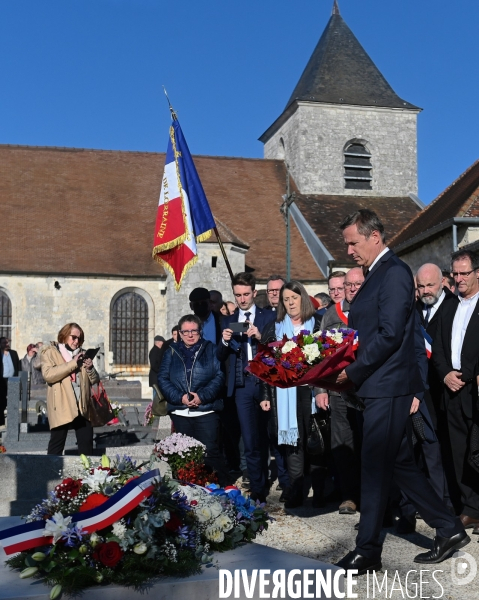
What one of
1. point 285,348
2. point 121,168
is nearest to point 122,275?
point 121,168

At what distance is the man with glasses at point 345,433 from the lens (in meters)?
6.55

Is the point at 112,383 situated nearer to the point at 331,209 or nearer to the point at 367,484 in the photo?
the point at 331,209

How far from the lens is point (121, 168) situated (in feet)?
111

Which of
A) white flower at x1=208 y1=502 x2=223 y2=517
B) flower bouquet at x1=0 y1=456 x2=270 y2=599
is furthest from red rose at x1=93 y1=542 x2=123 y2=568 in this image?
white flower at x1=208 y1=502 x2=223 y2=517

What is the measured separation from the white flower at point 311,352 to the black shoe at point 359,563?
117cm

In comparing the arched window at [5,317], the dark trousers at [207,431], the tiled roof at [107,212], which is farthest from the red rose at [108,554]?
the arched window at [5,317]

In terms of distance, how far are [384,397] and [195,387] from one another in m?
2.79

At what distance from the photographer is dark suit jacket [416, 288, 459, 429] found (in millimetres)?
6402

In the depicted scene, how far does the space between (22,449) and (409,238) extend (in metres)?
13.9

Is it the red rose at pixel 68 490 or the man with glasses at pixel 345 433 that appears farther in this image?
the man with glasses at pixel 345 433

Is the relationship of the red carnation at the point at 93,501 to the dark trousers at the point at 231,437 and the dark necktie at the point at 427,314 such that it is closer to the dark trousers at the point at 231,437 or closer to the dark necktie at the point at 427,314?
the dark necktie at the point at 427,314

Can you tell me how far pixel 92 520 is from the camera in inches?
153

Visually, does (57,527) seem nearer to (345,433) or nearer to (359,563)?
(359,563)

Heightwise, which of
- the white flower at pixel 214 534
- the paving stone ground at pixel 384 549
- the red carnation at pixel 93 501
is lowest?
the paving stone ground at pixel 384 549
